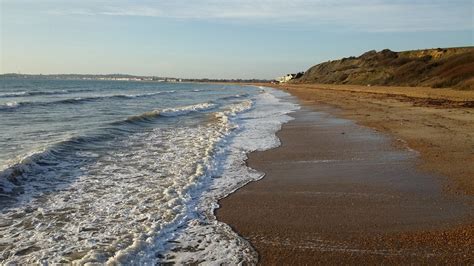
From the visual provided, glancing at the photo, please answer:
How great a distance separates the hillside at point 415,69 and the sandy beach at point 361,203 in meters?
30.6

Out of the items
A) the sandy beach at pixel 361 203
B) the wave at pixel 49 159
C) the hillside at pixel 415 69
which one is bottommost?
the wave at pixel 49 159

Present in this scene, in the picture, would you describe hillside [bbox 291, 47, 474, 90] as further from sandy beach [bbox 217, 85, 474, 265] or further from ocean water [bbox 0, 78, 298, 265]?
ocean water [bbox 0, 78, 298, 265]

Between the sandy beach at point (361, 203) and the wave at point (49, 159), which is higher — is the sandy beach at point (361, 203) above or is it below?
above

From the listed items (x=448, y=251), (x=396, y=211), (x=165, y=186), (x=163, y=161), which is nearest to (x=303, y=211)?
(x=396, y=211)

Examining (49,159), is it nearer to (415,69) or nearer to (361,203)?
(361,203)

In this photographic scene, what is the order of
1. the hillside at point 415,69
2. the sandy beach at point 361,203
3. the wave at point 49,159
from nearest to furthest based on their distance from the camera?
the sandy beach at point 361,203 → the wave at point 49,159 → the hillside at point 415,69

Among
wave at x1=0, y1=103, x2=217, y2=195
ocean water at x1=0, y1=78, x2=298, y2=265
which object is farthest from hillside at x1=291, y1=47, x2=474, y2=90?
wave at x1=0, y1=103, x2=217, y2=195

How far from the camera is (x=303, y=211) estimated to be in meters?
6.07

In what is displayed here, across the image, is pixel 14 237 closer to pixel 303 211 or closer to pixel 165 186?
pixel 165 186

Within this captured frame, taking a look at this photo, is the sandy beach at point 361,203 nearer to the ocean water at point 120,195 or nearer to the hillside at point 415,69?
the ocean water at point 120,195

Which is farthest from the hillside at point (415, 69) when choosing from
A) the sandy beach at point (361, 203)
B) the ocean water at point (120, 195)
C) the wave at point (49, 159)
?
the wave at point (49, 159)

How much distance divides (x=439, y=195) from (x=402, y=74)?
5901cm

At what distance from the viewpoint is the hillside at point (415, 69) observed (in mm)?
44250

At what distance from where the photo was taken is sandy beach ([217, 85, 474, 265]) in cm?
466
